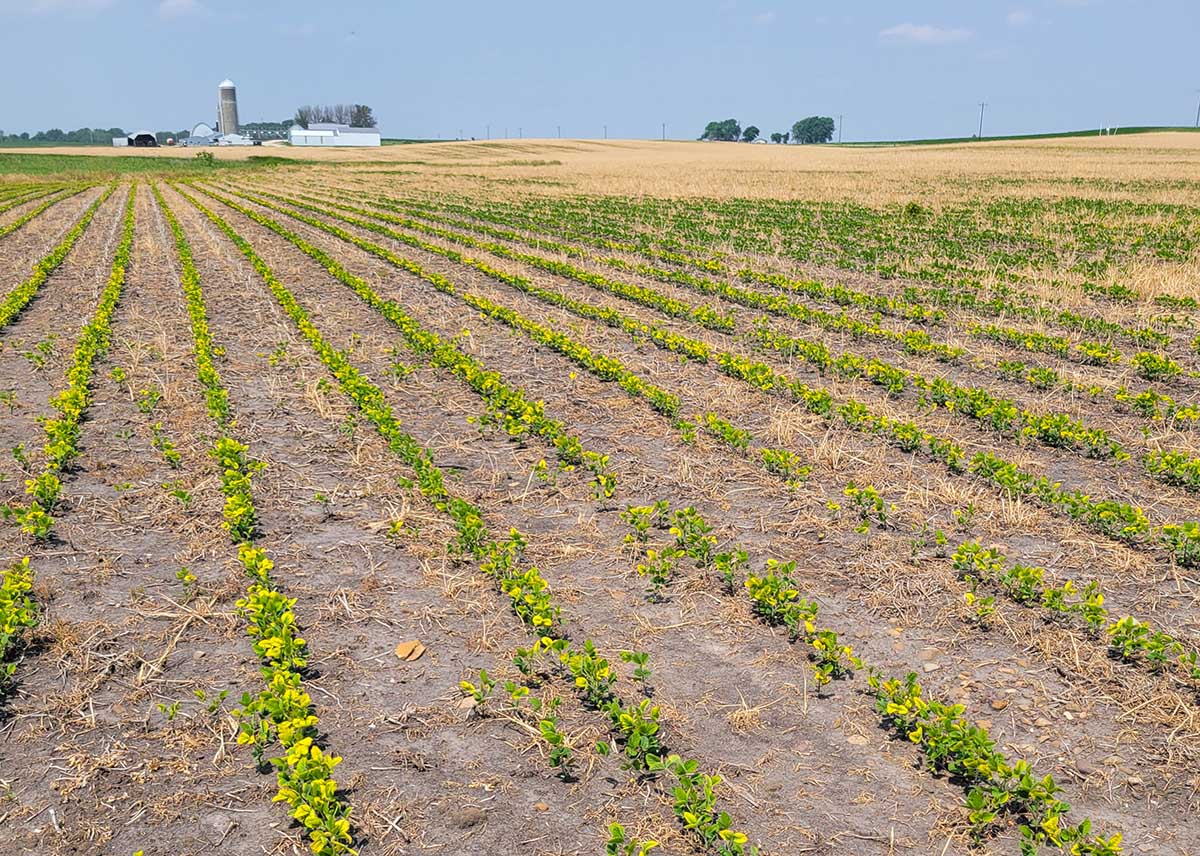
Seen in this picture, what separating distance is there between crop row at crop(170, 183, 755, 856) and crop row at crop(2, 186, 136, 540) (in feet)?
8.47

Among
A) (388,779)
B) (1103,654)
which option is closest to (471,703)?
(388,779)

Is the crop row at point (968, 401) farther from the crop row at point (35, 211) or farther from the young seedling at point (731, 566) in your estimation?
the crop row at point (35, 211)

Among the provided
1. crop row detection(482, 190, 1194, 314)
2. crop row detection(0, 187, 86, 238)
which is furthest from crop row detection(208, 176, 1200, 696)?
crop row detection(0, 187, 86, 238)

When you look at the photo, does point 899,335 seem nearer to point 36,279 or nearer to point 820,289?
point 820,289

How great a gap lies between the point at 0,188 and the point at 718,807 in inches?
2318

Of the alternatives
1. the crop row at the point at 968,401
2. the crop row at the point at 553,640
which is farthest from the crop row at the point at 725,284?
the crop row at the point at 553,640

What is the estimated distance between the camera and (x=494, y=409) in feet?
28.9

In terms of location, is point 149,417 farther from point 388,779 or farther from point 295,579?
point 388,779

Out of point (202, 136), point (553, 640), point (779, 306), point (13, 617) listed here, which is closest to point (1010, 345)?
point (779, 306)

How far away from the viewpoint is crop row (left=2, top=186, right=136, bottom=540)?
6180mm

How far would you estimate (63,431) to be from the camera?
24.6 ft

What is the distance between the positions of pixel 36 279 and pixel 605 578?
15.3 meters

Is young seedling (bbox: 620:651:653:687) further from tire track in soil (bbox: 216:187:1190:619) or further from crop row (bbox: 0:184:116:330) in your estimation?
crop row (bbox: 0:184:116:330)

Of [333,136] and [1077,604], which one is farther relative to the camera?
[333,136]
